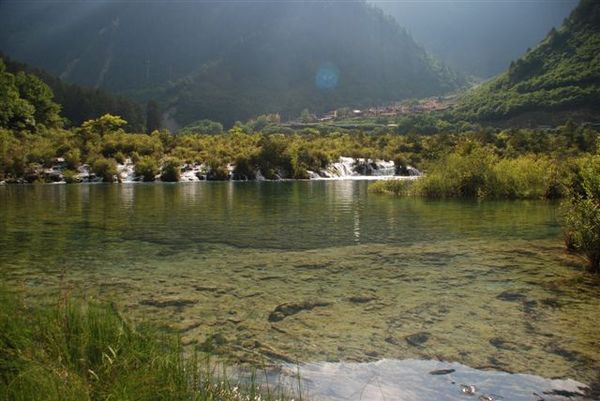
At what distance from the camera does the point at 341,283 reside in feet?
35.7

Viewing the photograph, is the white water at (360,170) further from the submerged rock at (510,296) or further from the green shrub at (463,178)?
the submerged rock at (510,296)

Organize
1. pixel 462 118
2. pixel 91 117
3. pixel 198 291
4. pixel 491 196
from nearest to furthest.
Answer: pixel 198 291, pixel 491 196, pixel 91 117, pixel 462 118

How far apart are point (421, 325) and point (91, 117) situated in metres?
130

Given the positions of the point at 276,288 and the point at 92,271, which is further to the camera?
the point at 92,271

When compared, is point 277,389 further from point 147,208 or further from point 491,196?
point 491,196

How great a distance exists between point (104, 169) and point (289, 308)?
58661 millimetres

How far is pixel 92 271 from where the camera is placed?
11.9 meters

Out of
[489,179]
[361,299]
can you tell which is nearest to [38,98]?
[489,179]

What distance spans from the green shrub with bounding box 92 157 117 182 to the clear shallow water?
4192 cm

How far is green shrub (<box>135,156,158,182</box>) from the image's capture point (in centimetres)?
6431

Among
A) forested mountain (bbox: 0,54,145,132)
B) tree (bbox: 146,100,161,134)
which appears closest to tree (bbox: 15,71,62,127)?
forested mountain (bbox: 0,54,145,132)

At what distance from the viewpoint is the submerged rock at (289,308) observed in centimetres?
856

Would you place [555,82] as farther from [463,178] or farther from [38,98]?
[463,178]

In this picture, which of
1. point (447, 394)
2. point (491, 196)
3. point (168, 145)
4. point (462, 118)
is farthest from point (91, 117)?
point (447, 394)
